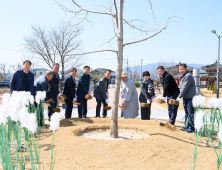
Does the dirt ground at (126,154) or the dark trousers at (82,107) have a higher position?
the dark trousers at (82,107)

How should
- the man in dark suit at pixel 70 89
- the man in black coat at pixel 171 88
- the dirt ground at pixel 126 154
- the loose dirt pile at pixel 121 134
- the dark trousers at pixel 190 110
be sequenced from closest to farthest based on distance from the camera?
1. the dirt ground at pixel 126 154
2. the loose dirt pile at pixel 121 134
3. the dark trousers at pixel 190 110
4. the man in black coat at pixel 171 88
5. the man in dark suit at pixel 70 89

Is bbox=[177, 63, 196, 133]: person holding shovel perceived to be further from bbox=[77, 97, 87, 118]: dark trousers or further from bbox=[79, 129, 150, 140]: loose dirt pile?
Answer: bbox=[77, 97, 87, 118]: dark trousers

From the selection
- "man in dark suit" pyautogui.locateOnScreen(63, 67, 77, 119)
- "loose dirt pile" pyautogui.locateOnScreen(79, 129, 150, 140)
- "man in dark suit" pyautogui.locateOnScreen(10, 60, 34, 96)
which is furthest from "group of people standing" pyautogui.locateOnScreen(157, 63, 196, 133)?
"man in dark suit" pyautogui.locateOnScreen(10, 60, 34, 96)

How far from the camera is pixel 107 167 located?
2.35 meters

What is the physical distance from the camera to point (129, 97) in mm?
5516

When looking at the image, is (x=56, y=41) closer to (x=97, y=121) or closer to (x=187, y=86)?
(x=97, y=121)

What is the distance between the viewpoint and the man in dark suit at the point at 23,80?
443 cm

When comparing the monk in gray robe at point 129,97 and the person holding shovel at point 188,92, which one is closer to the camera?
the person holding shovel at point 188,92

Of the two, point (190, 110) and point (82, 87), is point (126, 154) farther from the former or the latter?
point (82, 87)

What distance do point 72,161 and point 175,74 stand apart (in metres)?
36.8

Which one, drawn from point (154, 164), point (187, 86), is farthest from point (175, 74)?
point (154, 164)

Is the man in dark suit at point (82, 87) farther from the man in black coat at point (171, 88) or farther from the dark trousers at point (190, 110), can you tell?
the dark trousers at point (190, 110)

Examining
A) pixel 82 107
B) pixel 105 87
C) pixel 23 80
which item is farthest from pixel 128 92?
pixel 23 80

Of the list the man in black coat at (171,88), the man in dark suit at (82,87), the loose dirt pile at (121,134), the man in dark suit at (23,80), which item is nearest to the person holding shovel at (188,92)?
the man in black coat at (171,88)
